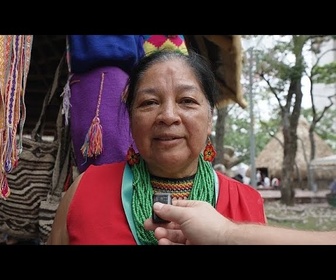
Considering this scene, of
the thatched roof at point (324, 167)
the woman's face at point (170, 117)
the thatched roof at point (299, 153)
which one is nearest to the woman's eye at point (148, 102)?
the woman's face at point (170, 117)

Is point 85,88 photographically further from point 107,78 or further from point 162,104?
point 162,104

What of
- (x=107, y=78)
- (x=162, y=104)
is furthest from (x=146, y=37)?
(x=162, y=104)

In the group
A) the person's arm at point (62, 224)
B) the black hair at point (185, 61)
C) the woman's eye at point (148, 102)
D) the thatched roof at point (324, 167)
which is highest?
the black hair at point (185, 61)

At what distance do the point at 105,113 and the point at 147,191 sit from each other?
1.50 ft

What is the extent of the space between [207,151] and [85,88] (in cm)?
56

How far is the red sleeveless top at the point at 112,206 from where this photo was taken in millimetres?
1184

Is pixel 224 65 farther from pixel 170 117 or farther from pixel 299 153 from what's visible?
pixel 299 153

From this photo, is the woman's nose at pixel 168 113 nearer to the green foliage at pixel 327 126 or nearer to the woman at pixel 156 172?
the woman at pixel 156 172

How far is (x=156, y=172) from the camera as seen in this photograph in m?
1.29

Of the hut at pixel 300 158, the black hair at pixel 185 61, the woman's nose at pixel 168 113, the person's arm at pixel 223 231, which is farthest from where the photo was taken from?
the hut at pixel 300 158

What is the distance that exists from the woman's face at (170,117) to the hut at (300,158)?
1300cm

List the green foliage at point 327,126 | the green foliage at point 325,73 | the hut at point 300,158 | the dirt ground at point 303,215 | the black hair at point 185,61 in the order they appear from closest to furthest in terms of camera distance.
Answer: the black hair at point 185,61 < the dirt ground at point 303,215 < the green foliage at point 325,73 < the hut at point 300,158 < the green foliage at point 327,126

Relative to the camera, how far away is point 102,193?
1251 mm

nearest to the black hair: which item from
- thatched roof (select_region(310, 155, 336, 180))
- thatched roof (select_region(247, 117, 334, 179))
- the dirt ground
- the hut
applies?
the dirt ground
